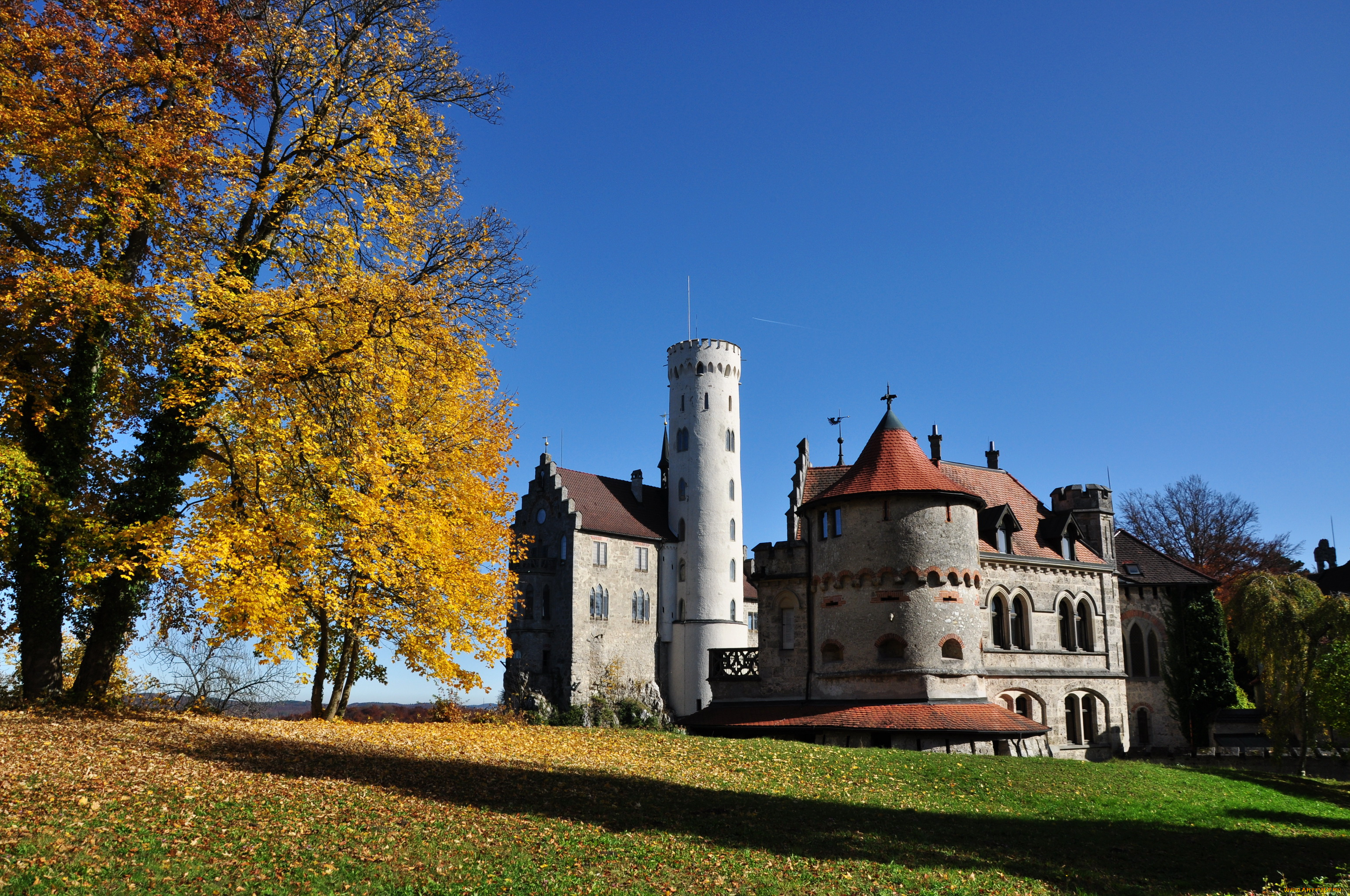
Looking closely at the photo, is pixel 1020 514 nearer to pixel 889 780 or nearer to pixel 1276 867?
pixel 889 780

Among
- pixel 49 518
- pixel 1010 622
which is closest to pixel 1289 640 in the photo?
pixel 1010 622

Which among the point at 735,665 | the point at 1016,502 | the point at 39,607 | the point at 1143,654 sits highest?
the point at 1016,502

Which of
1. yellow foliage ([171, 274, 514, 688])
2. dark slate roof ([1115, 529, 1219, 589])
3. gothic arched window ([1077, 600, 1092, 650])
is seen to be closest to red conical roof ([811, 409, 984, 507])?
gothic arched window ([1077, 600, 1092, 650])

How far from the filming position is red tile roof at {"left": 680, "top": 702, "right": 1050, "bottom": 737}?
2712 centimetres

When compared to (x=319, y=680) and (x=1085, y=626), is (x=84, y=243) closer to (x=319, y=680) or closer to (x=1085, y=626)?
(x=319, y=680)

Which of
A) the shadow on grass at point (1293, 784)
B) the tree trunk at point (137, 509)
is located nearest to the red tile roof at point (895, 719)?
the shadow on grass at point (1293, 784)

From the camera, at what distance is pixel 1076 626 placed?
3681 centimetres

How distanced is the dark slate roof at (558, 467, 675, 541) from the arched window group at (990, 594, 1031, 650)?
84.1 feet

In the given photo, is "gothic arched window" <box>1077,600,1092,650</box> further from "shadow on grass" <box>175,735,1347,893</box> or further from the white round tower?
the white round tower

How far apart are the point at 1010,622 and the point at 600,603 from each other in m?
25.8

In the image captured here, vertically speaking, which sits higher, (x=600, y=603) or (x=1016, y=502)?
(x=1016, y=502)

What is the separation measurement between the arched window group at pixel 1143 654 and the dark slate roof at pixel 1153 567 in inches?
83.2

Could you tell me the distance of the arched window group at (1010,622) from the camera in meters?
34.2

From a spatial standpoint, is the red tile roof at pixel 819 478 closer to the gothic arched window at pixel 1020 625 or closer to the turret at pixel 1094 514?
the gothic arched window at pixel 1020 625
